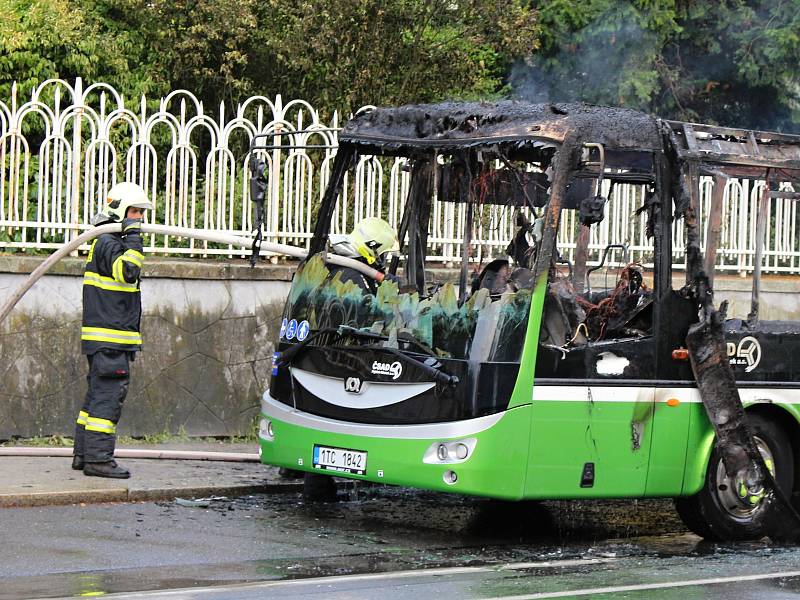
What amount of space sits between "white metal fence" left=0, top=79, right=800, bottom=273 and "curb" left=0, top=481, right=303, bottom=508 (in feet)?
6.25

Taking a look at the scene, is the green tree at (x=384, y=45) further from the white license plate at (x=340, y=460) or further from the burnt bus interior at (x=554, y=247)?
the white license plate at (x=340, y=460)

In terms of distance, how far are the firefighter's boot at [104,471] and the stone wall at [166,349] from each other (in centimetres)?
179

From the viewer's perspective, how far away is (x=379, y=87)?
16422 millimetres

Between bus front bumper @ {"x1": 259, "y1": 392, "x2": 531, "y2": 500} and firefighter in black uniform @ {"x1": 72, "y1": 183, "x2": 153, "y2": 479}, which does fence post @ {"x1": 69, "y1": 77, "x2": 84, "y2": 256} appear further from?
bus front bumper @ {"x1": 259, "y1": 392, "x2": 531, "y2": 500}

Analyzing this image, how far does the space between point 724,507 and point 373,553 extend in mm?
2431

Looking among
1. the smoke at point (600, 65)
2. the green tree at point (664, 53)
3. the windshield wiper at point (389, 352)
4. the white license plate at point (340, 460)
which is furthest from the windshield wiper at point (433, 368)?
the green tree at point (664, 53)

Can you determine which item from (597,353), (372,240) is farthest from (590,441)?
(372,240)

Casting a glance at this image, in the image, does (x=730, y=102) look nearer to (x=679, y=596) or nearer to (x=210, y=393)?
(x=210, y=393)

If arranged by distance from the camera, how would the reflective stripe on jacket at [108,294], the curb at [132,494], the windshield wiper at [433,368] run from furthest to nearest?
1. the reflective stripe on jacket at [108,294]
2. the curb at [132,494]
3. the windshield wiper at [433,368]

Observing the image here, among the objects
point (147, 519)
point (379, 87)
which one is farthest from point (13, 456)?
point (379, 87)

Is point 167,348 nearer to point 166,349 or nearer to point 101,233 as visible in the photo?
point 166,349

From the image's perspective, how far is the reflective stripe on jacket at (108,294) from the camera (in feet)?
32.4

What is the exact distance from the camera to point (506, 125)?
8844mm

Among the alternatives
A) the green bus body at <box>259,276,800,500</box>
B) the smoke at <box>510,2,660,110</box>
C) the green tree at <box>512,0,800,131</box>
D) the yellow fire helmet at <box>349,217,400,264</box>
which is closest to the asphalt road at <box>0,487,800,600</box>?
the green bus body at <box>259,276,800,500</box>
